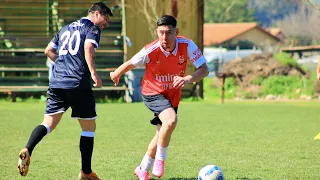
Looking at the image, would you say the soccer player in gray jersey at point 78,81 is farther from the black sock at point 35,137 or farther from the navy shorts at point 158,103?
the navy shorts at point 158,103

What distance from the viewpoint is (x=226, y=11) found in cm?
9138

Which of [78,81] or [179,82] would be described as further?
[78,81]

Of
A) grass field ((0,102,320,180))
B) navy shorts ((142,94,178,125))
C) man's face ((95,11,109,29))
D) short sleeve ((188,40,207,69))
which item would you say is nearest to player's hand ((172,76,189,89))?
navy shorts ((142,94,178,125))

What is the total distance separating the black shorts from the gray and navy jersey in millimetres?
57

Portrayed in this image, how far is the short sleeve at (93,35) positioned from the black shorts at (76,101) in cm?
52

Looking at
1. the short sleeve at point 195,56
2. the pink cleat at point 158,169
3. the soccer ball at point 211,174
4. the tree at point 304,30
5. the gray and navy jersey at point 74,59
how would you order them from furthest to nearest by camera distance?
the tree at point 304,30, the short sleeve at point 195,56, the gray and navy jersey at point 74,59, the pink cleat at point 158,169, the soccer ball at point 211,174

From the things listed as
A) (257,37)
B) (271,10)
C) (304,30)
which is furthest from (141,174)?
(271,10)

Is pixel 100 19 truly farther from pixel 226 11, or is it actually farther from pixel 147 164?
pixel 226 11

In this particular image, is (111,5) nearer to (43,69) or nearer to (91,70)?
(43,69)

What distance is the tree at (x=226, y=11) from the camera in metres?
89.8

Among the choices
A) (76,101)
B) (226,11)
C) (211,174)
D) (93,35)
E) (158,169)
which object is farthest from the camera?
(226,11)

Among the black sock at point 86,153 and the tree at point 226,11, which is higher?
the tree at point 226,11

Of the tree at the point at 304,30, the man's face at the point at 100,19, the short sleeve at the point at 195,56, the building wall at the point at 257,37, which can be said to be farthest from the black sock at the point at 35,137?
the building wall at the point at 257,37

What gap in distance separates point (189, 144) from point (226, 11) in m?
81.8
